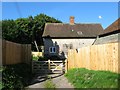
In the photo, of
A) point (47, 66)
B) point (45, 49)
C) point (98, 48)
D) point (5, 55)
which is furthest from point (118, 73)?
point (45, 49)

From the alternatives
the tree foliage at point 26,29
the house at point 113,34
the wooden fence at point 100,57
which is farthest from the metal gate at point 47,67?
the tree foliage at point 26,29

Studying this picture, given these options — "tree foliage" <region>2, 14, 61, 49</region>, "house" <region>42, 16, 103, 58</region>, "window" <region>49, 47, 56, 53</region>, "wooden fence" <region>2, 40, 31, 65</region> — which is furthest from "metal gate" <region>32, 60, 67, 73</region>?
"tree foliage" <region>2, 14, 61, 49</region>

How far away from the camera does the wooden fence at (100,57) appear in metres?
13.7

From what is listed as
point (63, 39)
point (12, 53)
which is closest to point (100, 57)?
point (12, 53)

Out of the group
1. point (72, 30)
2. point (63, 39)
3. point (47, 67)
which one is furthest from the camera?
point (72, 30)

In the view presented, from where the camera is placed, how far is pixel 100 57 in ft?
53.4

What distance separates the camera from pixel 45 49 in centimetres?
5019

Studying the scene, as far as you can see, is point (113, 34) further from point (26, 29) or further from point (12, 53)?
point (26, 29)

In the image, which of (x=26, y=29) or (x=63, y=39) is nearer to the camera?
(x=63, y=39)

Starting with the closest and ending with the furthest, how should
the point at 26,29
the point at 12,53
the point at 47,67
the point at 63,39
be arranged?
the point at 12,53 < the point at 47,67 < the point at 63,39 < the point at 26,29

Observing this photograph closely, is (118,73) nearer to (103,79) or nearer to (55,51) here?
(103,79)

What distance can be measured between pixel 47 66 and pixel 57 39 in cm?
2281

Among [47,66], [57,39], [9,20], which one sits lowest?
[47,66]

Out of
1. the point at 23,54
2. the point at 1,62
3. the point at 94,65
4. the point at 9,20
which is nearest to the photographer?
the point at 1,62
